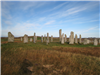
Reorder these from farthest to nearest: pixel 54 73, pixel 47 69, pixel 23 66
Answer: pixel 23 66 < pixel 47 69 < pixel 54 73

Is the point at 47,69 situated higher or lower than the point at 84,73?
higher

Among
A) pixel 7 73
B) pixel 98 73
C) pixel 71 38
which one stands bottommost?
pixel 98 73

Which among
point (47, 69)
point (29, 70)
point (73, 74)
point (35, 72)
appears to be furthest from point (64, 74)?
point (29, 70)

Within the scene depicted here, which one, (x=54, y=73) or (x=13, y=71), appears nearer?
(x=54, y=73)

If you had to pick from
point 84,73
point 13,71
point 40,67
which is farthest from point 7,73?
point 84,73

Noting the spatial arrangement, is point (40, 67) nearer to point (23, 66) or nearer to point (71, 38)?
point (23, 66)

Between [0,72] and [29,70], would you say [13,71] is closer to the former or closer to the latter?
[0,72]

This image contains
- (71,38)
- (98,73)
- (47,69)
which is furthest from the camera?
(71,38)

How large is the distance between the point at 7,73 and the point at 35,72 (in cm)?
231

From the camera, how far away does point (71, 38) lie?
76.6ft

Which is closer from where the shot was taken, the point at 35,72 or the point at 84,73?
the point at 35,72

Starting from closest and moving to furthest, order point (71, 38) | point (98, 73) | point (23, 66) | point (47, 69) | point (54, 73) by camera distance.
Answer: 1. point (54, 73)
2. point (47, 69)
3. point (98, 73)
4. point (23, 66)
5. point (71, 38)

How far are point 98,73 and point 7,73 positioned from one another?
8.02 metres

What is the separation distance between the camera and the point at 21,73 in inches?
218
